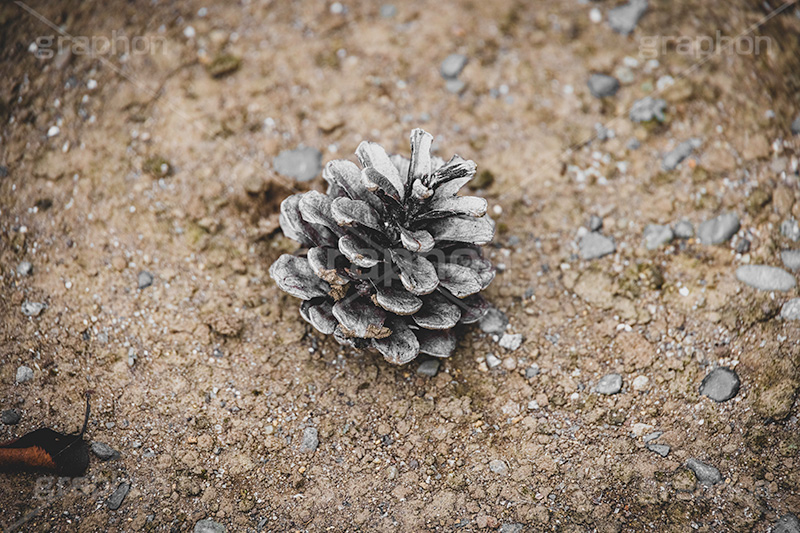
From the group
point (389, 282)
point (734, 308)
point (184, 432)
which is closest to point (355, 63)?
point (389, 282)

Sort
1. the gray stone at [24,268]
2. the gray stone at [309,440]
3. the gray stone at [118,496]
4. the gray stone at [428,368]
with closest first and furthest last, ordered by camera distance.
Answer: the gray stone at [118,496] < the gray stone at [309,440] < the gray stone at [428,368] < the gray stone at [24,268]

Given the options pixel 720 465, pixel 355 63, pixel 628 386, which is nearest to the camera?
pixel 720 465

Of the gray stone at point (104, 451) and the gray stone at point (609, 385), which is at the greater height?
the gray stone at point (104, 451)

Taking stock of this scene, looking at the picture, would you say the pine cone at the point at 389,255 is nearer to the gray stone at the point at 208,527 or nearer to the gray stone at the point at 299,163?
the gray stone at the point at 299,163

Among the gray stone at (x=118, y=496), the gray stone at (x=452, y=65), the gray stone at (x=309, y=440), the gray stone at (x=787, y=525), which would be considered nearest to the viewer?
the gray stone at (x=787, y=525)

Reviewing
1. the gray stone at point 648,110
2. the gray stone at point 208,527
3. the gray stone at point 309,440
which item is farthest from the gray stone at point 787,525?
the gray stone at point 208,527

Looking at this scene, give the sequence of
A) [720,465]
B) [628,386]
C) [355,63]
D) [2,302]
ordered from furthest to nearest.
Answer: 1. [355,63]
2. [2,302]
3. [628,386]
4. [720,465]

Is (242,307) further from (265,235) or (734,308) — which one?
(734,308)

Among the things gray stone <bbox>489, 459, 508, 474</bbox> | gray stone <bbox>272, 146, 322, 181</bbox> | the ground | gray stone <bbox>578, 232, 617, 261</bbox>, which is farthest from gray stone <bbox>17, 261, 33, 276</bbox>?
gray stone <bbox>578, 232, 617, 261</bbox>
